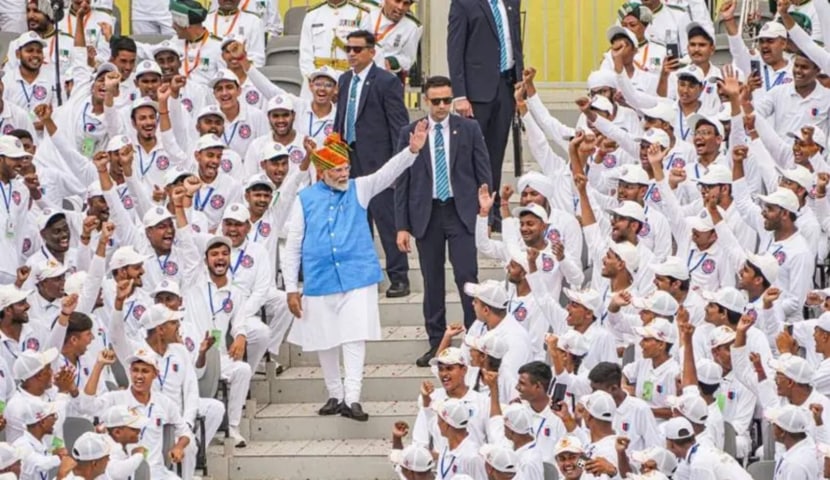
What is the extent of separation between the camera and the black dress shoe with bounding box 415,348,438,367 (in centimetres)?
2131

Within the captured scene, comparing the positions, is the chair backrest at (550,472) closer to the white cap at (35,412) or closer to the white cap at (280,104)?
the white cap at (35,412)

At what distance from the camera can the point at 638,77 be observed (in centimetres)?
2355

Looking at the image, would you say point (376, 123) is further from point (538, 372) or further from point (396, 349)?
point (538, 372)

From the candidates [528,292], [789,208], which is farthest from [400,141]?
[789,208]

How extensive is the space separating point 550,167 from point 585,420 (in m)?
4.13

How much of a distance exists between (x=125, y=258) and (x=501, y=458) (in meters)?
3.69

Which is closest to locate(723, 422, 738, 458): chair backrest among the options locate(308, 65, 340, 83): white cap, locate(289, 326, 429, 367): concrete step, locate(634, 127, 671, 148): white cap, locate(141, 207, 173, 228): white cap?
locate(634, 127, 671, 148): white cap

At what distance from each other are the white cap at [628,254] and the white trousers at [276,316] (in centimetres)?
264

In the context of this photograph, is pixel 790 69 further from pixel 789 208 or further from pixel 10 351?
pixel 10 351

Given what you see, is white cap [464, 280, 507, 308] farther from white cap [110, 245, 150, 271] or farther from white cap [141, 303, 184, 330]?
white cap [110, 245, 150, 271]

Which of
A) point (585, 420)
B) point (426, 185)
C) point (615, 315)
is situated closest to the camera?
point (585, 420)

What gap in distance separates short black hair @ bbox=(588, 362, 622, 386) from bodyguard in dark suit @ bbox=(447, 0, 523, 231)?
4.18 meters

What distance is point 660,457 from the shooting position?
18062 mm

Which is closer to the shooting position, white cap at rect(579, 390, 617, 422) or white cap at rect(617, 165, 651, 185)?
white cap at rect(579, 390, 617, 422)
